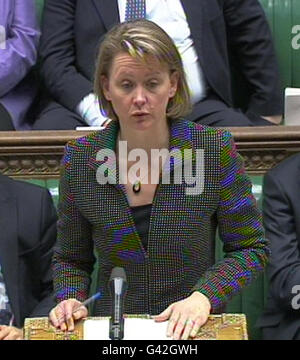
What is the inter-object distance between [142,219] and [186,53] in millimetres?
871

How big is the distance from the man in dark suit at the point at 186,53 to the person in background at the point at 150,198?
0.71 metres

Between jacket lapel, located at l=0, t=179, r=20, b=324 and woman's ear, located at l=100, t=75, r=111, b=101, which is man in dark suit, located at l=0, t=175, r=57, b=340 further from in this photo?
woman's ear, located at l=100, t=75, r=111, b=101

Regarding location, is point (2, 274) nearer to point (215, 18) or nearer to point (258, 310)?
point (258, 310)

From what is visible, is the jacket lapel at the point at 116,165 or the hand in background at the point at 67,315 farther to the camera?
the jacket lapel at the point at 116,165

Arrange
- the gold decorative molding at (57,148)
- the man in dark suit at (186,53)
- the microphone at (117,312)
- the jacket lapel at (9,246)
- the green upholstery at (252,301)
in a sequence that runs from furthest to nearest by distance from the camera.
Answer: the man in dark suit at (186,53) → the gold decorative molding at (57,148) → the green upholstery at (252,301) → the jacket lapel at (9,246) → the microphone at (117,312)

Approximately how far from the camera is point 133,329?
922 mm

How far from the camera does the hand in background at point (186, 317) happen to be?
3.07 ft

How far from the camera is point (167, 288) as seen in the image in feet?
3.79

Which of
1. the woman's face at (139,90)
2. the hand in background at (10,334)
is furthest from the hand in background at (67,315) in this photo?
the woman's face at (139,90)

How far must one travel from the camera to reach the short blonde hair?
108 centimetres
